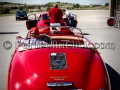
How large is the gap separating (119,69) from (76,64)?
9.87 feet

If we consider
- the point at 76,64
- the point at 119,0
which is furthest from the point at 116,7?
the point at 76,64

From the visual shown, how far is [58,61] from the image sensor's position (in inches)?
161

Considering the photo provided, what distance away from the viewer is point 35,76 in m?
3.76

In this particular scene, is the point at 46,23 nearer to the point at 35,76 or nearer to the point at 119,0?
the point at 35,76

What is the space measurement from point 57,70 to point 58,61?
0.83ft

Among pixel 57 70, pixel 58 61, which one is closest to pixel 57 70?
pixel 57 70

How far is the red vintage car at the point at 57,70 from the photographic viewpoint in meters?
3.70

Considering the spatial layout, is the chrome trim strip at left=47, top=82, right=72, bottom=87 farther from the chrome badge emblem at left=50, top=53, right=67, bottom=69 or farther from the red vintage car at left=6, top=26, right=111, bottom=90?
the chrome badge emblem at left=50, top=53, right=67, bottom=69

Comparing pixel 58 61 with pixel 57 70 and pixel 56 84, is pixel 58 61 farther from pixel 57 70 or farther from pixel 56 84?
pixel 56 84

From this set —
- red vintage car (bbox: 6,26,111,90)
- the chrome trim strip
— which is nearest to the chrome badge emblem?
red vintage car (bbox: 6,26,111,90)

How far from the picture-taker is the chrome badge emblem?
3.99 m

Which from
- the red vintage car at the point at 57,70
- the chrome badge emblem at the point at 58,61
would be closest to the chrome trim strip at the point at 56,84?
the red vintage car at the point at 57,70

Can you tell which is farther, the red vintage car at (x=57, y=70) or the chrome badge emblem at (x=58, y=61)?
the chrome badge emblem at (x=58, y=61)

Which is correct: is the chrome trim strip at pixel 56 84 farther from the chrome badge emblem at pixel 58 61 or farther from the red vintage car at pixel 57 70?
the chrome badge emblem at pixel 58 61
